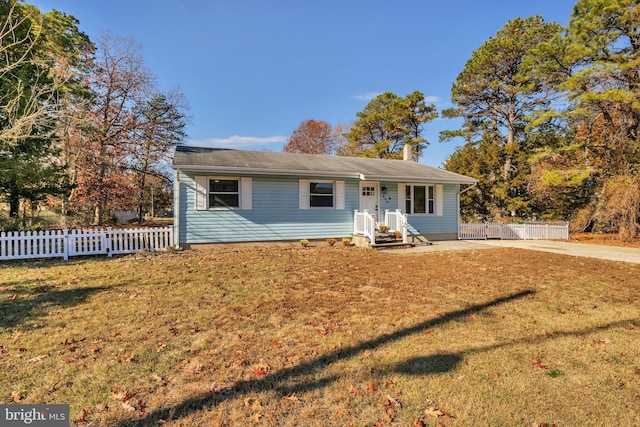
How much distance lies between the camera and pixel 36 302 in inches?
200

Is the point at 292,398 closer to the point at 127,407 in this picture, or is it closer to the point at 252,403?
the point at 252,403

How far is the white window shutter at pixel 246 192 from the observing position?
11.1 meters

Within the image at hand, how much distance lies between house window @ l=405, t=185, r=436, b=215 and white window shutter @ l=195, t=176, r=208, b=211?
8688 mm

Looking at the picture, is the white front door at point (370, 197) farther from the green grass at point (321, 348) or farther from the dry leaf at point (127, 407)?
the dry leaf at point (127, 407)

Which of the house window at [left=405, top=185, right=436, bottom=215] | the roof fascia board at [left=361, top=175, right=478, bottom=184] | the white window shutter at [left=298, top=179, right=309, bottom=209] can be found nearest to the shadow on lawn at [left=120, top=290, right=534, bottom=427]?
the white window shutter at [left=298, top=179, right=309, bottom=209]

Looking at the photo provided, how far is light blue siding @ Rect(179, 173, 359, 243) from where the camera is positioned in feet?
34.5

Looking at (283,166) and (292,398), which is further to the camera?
(283,166)

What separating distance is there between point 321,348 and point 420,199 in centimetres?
1187

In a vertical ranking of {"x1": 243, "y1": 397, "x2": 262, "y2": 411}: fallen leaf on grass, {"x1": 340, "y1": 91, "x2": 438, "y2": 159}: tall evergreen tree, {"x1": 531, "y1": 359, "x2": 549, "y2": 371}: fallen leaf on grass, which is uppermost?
{"x1": 340, "y1": 91, "x2": 438, "y2": 159}: tall evergreen tree

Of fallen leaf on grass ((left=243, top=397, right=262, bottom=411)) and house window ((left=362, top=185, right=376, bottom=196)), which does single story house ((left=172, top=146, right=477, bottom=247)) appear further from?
fallen leaf on grass ((left=243, top=397, right=262, bottom=411))

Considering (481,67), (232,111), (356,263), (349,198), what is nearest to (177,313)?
(356,263)

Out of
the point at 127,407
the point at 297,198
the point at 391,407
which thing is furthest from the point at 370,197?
the point at 127,407

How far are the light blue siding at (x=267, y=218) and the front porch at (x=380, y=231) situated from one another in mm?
590

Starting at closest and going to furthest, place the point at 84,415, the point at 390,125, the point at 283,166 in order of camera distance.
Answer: the point at 84,415, the point at 283,166, the point at 390,125
